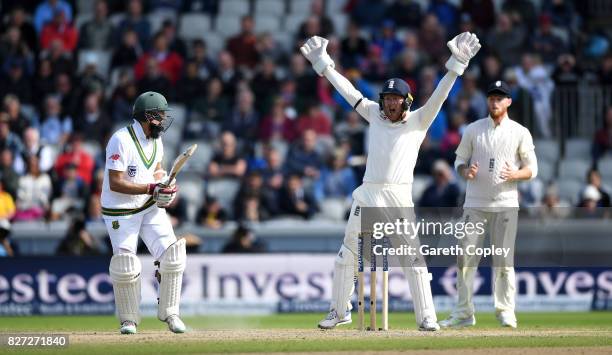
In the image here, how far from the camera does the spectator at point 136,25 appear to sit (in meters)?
24.2

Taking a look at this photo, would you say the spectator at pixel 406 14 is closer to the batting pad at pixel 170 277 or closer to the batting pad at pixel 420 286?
the batting pad at pixel 420 286

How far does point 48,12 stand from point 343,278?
1273cm

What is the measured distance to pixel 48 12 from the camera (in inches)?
966

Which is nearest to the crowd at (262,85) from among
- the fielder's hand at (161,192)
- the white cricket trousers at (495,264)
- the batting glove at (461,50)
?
the white cricket trousers at (495,264)

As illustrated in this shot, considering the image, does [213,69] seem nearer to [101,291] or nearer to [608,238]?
[101,291]

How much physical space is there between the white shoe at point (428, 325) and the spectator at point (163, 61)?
35.8ft

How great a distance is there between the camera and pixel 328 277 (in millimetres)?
19031

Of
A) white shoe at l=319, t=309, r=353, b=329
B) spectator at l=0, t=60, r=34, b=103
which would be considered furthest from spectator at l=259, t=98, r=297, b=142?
white shoe at l=319, t=309, r=353, b=329

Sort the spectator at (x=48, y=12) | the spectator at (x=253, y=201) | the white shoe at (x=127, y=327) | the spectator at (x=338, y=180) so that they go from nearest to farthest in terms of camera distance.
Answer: the white shoe at (x=127, y=327)
the spectator at (x=253, y=201)
the spectator at (x=338, y=180)
the spectator at (x=48, y=12)

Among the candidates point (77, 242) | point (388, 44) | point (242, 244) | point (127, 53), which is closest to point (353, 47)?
point (388, 44)

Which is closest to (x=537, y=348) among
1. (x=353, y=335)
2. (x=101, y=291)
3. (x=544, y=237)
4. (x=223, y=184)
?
(x=353, y=335)

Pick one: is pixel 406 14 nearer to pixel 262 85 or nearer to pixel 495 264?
pixel 262 85

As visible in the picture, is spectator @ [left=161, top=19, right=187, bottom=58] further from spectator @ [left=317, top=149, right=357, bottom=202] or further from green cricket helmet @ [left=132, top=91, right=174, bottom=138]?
green cricket helmet @ [left=132, top=91, right=174, bottom=138]

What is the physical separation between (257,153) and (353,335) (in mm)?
9421
